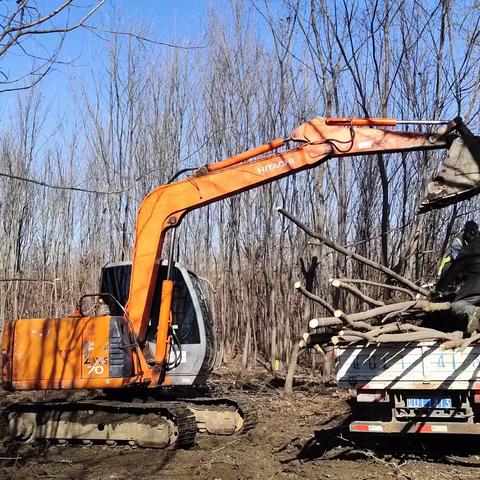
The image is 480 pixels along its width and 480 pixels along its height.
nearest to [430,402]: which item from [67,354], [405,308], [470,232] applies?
[405,308]

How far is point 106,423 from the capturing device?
332 inches

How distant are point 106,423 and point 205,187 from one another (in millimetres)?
3397

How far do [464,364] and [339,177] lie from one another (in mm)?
7499

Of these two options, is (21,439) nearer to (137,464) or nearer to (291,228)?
(137,464)

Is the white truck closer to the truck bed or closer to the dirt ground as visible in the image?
the truck bed

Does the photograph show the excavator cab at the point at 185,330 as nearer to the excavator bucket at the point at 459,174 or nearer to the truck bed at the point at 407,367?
the truck bed at the point at 407,367

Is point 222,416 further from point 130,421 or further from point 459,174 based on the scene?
point 459,174

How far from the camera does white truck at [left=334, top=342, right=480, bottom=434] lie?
6.16m

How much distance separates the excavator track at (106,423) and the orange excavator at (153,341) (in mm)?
14

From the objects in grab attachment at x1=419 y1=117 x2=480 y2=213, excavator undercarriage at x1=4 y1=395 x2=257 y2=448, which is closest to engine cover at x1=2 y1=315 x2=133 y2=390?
excavator undercarriage at x1=4 y1=395 x2=257 y2=448

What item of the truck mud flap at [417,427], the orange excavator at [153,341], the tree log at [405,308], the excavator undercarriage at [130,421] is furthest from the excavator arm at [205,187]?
the truck mud flap at [417,427]

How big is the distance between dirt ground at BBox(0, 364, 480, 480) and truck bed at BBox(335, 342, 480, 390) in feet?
2.75

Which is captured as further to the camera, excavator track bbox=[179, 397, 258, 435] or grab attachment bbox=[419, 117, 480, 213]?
excavator track bbox=[179, 397, 258, 435]

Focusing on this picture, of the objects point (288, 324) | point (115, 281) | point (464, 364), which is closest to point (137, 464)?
point (115, 281)
